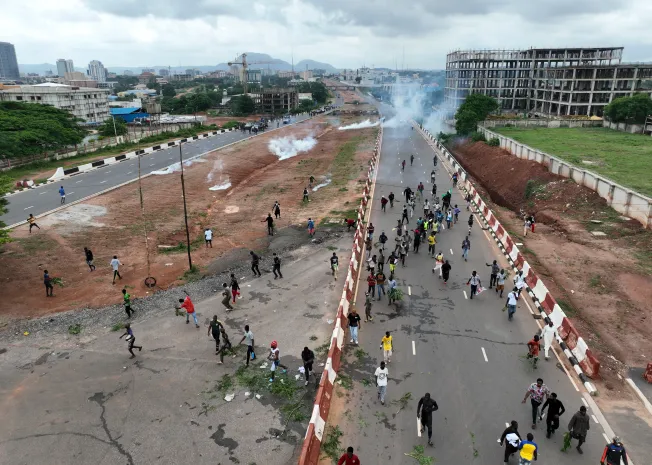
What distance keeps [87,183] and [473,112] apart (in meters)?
53.0

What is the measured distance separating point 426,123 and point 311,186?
72082mm

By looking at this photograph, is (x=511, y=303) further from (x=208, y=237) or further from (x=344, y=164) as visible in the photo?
(x=344, y=164)

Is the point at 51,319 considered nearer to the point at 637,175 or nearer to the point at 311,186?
the point at 311,186

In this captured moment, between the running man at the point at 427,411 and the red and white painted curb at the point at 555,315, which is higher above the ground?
the running man at the point at 427,411

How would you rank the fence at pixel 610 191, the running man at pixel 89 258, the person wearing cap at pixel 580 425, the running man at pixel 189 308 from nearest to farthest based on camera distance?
the person wearing cap at pixel 580 425 → the running man at pixel 189 308 → the running man at pixel 89 258 → the fence at pixel 610 191

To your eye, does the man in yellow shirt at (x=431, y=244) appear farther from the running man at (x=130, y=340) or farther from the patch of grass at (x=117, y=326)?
the patch of grass at (x=117, y=326)

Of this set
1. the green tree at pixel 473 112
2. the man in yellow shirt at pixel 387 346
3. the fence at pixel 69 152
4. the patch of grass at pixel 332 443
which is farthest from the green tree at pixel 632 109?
the fence at pixel 69 152

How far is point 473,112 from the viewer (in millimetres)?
66438

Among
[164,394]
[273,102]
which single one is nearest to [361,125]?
A: [273,102]

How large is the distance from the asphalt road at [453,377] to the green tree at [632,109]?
57350 mm

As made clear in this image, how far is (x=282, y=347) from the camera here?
15438 mm

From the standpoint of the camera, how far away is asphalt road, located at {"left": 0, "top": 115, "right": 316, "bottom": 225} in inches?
1323

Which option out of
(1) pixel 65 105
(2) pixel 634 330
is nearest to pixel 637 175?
(2) pixel 634 330

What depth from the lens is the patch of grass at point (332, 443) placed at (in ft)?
35.5
